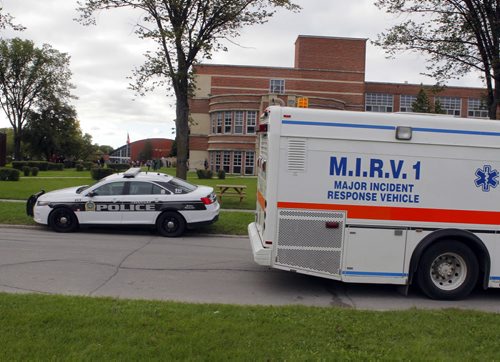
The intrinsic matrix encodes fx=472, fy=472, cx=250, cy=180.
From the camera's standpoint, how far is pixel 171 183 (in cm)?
1242

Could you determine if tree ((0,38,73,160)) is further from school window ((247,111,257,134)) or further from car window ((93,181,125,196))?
car window ((93,181,125,196))

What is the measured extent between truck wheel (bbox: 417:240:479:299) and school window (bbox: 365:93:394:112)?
63.6 meters

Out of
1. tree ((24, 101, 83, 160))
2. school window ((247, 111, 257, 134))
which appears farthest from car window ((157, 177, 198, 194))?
tree ((24, 101, 83, 160))

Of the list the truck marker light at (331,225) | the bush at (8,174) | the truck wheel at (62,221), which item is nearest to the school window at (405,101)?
the bush at (8,174)

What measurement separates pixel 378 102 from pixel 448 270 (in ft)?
211

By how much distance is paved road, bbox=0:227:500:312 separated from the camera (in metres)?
6.66

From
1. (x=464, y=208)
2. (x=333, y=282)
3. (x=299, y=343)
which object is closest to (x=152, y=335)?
(x=299, y=343)

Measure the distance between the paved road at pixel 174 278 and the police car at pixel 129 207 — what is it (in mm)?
1275

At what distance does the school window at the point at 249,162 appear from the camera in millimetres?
A: 53781

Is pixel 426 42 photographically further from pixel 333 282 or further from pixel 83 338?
pixel 83 338

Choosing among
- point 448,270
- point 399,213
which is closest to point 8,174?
point 399,213

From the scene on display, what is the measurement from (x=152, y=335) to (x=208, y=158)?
180ft

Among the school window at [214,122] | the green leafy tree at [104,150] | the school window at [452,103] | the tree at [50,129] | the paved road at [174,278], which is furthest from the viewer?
the green leafy tree at [104,150]

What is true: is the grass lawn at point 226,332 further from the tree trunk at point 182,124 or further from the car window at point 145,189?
the tree trunk at point 182,124
